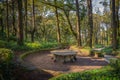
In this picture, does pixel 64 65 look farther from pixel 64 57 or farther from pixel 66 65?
pixel 64 57

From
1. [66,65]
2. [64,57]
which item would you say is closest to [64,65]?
[66,65]

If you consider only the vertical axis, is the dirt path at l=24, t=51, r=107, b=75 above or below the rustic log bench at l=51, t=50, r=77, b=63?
below

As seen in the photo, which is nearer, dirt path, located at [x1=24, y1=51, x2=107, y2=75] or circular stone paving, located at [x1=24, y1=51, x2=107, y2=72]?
dirt path, located at [x1=24, y1=51, x2=107, y2=75]

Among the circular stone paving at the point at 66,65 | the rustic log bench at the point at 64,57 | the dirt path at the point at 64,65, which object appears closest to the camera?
the dirt path at the point at 64,65

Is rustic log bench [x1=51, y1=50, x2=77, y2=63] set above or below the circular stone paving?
above

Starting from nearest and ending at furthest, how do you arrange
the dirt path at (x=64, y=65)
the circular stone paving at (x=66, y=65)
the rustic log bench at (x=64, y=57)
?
the dirt path at (x=64, y=65) < the circular stone paving at (x=66, y=65) < the rustic log bench at (x=64, y=57)

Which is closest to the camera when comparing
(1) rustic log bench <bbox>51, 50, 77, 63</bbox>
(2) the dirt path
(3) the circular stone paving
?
(2) the dirt path

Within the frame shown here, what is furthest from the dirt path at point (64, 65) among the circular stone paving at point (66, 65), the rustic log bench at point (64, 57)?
the rustic log bench at point (64, 57)

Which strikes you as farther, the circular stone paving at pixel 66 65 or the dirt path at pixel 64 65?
the circular stone paving at pixel 66 65

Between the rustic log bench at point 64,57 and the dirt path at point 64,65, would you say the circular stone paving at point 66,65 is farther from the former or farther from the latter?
the rustic log bench at point 64,57

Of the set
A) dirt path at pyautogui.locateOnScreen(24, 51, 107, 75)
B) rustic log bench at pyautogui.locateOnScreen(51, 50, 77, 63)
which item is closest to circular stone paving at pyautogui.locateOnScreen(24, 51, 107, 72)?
dirt path at pyautogui.locateOnScreen(24, 51, 107, 75)

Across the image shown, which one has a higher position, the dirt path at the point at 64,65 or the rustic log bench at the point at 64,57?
the rustic log bench at the point at 64,57

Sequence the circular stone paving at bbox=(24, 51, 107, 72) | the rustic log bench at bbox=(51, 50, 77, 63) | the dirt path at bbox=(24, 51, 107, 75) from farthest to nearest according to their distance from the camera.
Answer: the rustic log bench at bbox=(51, 50, 77, 63)
the circular stone paving at bbox=(24, 51, 107, 72)
the dirt path at bbox=(24, 51, 107, 75)

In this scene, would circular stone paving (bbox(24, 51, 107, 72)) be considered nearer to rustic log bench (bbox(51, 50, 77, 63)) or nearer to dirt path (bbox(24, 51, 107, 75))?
dirt path (bbox(24, 51, 107, 75))
